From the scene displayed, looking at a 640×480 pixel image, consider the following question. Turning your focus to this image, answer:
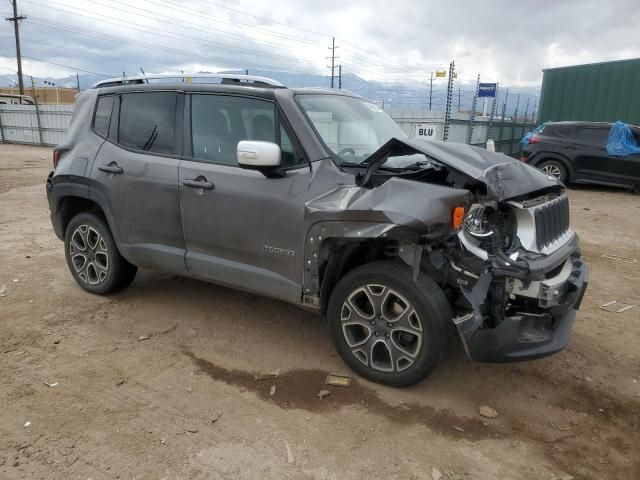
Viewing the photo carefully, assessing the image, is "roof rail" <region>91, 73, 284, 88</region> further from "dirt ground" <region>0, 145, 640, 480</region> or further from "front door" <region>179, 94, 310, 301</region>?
"dirt ground" <region>0, 145, 640, 480</region>

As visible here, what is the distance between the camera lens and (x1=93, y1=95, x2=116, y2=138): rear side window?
4410mm

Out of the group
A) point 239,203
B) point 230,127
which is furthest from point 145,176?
point 239,203

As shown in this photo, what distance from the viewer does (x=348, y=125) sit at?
3852 millimetres

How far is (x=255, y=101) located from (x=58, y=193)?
90.1 inches

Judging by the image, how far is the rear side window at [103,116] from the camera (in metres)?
4.41

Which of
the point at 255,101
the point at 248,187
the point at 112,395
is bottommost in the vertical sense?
the point at 112,395

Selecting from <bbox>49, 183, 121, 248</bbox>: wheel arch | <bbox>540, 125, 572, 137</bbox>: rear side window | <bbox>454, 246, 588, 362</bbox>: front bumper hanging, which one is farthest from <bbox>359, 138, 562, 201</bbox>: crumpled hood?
<bbox>540, 125, 572, 137</bbox>: rear side window

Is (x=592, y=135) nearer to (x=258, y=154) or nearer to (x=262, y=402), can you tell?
(x=258, y=154)

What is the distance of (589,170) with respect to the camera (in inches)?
452

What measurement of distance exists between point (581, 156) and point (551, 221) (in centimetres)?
957

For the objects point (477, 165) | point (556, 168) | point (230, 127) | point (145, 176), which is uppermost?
point (230, 127)

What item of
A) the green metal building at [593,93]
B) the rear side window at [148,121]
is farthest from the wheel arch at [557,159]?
the rear side window at [148,121]

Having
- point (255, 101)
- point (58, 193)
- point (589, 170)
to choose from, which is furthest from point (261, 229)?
point (589, 170)

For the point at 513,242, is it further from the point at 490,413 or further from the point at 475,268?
the point at 490,413
